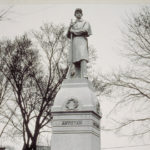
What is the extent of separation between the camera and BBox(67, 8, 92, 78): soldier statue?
42.1 ft

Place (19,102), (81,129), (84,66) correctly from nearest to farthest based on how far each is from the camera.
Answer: (81,129), (84,66), (19,102)

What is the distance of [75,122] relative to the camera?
11.5 meters

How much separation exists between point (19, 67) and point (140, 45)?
903 cm

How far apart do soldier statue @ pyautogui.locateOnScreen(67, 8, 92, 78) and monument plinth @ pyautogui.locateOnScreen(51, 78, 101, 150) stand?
108cm

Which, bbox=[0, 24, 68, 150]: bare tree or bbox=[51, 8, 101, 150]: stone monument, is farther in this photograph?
bbox=[0, 24, 68, 150]: bare tree

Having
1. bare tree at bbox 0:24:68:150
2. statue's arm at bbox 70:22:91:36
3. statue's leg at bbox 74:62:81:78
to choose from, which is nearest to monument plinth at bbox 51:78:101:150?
statue's leg at bbox 74:62:81:78

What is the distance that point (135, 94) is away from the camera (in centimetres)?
1741

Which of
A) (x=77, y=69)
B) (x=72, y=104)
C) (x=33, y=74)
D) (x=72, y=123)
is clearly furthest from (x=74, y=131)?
(x=33, y=74)

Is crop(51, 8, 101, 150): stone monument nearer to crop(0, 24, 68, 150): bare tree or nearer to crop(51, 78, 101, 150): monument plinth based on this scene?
crop(51, 78, 101, 150): monument plinth

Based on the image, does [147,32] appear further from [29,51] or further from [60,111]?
[29,51]

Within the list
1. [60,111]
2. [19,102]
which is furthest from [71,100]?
[19,102]

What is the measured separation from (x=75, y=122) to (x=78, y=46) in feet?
9.86

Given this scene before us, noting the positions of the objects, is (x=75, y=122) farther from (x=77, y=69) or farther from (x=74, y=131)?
(x=77, y=69)

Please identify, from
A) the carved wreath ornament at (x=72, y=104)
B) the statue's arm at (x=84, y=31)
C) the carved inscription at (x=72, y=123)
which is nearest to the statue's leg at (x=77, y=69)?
the statue's arm at (x=84, y=31)
